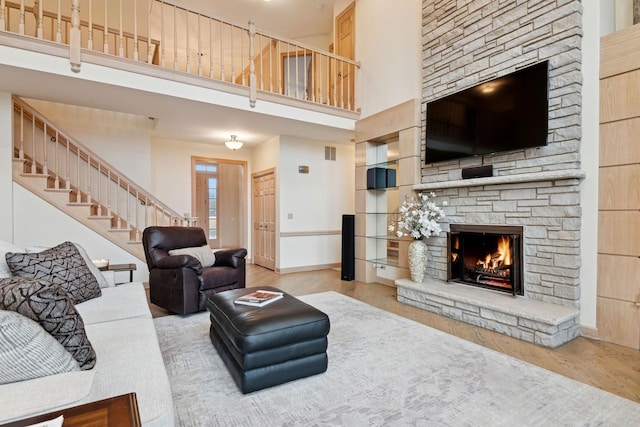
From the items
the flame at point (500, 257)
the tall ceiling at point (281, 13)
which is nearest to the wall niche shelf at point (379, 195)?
the flame at point (500, 257)

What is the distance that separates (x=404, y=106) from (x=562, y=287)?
283cm

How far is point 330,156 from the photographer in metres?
6.56

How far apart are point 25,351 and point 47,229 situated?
13.4 feet

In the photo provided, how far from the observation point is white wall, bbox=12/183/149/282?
159 inches

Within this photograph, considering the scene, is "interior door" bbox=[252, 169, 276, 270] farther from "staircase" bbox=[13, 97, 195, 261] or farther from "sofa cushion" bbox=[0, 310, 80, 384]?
"sofa cushion" bbox=[0, 310, 80, 384]

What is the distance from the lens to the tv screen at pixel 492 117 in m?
2.99

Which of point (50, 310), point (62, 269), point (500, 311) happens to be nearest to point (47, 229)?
point (62, 269)

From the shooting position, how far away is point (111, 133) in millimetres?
5387

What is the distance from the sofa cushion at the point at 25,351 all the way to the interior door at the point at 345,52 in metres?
4.89

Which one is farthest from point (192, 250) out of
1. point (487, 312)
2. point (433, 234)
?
point (487, 312)

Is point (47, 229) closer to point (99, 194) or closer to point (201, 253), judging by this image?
point (99, 194)

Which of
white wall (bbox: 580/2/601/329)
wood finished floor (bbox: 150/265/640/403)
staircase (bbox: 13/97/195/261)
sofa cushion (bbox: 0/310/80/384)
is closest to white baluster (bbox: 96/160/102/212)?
staircase (bbox: 13/97/195/261)

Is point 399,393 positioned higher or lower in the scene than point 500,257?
lower

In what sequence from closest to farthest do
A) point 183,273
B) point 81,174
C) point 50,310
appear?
1. point 50,310
2. point 183,273
3. point 81,174
